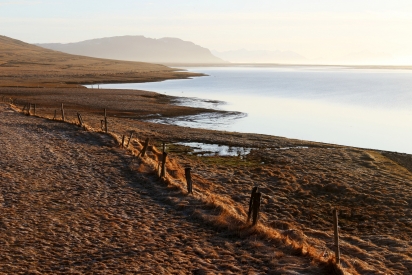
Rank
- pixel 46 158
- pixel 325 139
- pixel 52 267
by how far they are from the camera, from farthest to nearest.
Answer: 1. pixel 325 139
2. pixel 46 158
3. pixel 52 267

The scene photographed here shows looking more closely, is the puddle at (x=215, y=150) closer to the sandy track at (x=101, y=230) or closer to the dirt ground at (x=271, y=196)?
the dirt ground at (x=271, y=196)

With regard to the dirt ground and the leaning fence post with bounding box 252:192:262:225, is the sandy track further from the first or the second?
the leaning fence post with bounding box 252:192:262:225

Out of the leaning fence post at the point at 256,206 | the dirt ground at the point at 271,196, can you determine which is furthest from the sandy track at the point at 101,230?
the leaning fence post at the point at 256,206

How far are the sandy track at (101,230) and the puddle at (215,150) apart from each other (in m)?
9.44

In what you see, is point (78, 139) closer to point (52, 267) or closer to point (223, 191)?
point (223, 191)

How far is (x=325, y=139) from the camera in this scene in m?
42.6

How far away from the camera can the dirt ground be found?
12867 mm

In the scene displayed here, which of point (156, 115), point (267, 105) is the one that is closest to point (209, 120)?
point (156, 115)

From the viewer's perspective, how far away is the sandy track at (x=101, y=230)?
37.3ft

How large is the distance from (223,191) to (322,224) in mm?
5186

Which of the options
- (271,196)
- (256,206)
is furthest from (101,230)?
(271,196)

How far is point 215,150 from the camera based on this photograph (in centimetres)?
3195

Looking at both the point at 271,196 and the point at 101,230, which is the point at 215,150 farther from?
the point at 101,230

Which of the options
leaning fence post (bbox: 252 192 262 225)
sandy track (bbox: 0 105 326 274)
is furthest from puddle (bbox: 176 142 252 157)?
leaning fence post (bbox: 252 192 262 225)
